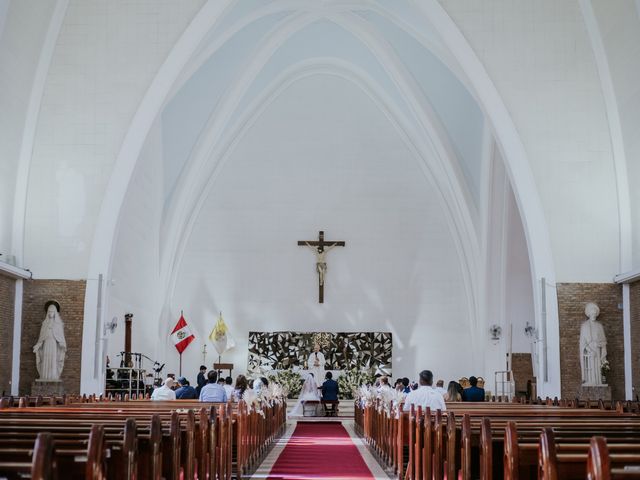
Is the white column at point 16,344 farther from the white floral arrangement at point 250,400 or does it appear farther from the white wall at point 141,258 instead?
the white floral arrangement at point 250,400

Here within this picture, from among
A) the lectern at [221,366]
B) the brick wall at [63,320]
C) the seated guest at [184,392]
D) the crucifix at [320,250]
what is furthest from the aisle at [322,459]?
the crucifix at [320,250]

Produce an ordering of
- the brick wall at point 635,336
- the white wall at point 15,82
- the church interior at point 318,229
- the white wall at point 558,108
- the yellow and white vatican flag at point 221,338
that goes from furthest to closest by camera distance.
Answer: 1. the yellow and white vatican flag at point 221,338
2. the white wall at point 558,108
3. the white wall at point 15,82
4. the brick wall at point 635,336
5. the church interior at point 318,229

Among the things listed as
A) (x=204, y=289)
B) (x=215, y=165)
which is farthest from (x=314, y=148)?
(x=204, y=289)

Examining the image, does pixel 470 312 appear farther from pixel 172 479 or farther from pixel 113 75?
pixel 172 479

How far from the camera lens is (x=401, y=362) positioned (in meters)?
24.0

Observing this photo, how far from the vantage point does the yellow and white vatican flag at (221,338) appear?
2372 centimetres

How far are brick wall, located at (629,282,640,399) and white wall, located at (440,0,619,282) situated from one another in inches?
33.2

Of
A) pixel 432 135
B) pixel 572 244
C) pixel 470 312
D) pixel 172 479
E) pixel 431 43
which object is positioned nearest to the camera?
pixel 172 479

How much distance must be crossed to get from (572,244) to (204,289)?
11.7 m

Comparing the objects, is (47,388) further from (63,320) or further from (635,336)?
(635,336)

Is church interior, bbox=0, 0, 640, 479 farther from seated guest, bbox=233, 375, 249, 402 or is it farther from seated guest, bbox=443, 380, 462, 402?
seated guest, bbox=233, 375, 249, 402

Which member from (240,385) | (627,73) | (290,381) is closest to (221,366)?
(290,381)

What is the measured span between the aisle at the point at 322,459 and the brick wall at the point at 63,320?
4142mm

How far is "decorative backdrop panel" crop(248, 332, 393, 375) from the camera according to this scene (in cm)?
2350
